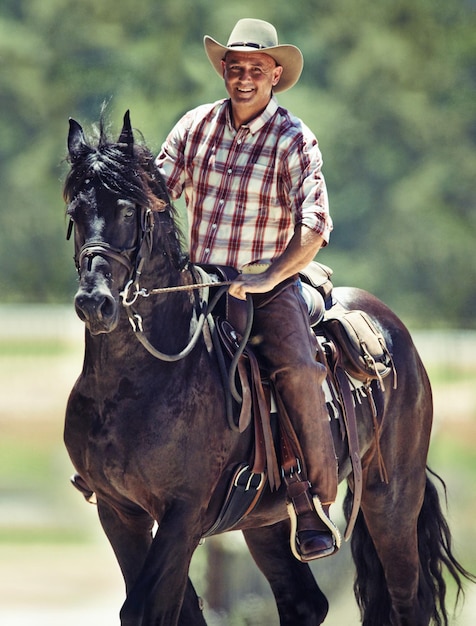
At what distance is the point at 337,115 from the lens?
28.4 m

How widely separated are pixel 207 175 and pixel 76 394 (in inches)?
46.0

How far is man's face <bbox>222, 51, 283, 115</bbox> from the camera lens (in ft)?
17.5

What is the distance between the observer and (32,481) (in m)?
15.2

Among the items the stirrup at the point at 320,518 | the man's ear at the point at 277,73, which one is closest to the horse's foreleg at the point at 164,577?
the stirrup at the point at 320,518

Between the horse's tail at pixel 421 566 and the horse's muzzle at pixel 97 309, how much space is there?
7.61ft

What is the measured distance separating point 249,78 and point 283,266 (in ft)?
2.96

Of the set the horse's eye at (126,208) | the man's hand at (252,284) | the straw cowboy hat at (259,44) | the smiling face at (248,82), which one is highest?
the straw cowboy hat at (259,44)

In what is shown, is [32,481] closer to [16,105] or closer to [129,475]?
[129,475]

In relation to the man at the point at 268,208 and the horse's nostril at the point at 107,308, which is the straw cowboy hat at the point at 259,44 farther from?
the horse's nostril at the point at 107,308

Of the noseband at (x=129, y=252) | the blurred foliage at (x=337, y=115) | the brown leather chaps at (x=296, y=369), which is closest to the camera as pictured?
the noseband at (x=129, y=252)

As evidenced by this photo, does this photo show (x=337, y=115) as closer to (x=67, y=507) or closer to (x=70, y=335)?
(x=70, y=335)

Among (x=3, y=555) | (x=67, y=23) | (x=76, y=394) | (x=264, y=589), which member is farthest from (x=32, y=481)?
(x=67, y=23)

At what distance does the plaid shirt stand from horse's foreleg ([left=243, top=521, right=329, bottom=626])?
5.03 feet

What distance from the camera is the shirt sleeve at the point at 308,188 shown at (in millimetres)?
5105
